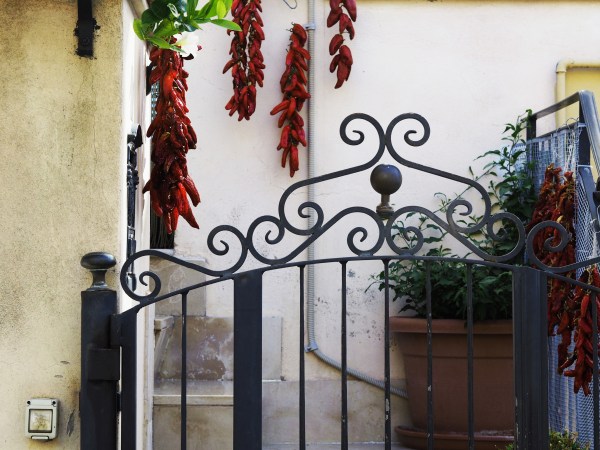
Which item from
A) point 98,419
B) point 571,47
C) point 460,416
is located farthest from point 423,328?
point 98,419

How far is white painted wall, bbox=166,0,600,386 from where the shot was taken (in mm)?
4523

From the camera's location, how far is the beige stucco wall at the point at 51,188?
81.7 inches

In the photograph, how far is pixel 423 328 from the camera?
4.07m

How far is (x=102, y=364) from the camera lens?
2027mm

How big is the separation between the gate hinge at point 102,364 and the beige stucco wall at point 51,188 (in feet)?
0.20

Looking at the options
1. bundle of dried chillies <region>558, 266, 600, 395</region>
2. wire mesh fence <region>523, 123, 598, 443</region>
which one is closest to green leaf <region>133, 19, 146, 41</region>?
bundle of dried chillies <region>558, 266, 600, 395</region>

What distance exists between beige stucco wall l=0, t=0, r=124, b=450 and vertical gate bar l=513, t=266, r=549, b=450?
927mm

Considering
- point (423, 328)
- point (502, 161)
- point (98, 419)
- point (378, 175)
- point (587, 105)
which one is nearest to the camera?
point (98, 419)

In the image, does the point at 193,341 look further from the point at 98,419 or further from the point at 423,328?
the point at 98,419

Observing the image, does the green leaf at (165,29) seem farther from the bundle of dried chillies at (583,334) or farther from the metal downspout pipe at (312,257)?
the metal downspout pipe at (312,257)

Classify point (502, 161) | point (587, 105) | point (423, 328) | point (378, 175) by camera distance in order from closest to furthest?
point (378, 175) → point (587, 105) → point (423, 328) → point (502, 161)

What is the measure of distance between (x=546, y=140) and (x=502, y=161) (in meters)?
0.24

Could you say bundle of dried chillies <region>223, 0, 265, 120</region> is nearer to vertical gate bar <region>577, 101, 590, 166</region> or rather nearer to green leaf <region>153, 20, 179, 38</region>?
vertical gate bar <region>577, 101, 590, 166</region>

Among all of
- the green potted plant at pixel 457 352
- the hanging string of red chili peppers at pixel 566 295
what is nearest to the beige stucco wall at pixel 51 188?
the hanging string of red chili peppers at pixel 566 295
